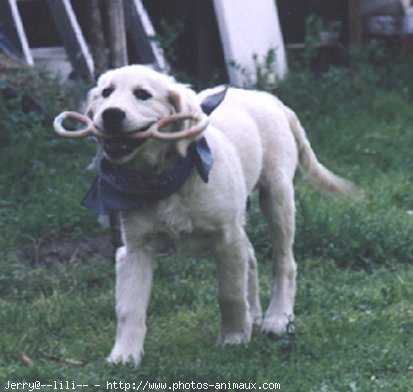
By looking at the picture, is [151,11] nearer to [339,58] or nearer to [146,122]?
[339,58]

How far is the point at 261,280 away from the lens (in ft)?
20.3

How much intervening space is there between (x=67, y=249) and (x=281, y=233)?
58.2 inches

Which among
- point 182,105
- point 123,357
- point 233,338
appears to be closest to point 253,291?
point 233,338

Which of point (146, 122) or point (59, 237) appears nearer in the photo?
point (146, 122)

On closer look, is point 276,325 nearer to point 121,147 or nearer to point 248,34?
point 121,147

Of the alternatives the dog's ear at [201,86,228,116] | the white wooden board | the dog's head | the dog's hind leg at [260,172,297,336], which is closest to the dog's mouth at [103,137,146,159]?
the dog's head

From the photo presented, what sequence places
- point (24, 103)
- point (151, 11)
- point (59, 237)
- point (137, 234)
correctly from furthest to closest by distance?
point (151, 11) → point (24, 103) → point (59, 237) → point (137, 234)

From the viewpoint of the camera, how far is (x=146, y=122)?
4.50m

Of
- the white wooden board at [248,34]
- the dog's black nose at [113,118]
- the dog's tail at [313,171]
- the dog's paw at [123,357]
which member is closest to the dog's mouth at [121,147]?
the dog's black nose at [113,118]

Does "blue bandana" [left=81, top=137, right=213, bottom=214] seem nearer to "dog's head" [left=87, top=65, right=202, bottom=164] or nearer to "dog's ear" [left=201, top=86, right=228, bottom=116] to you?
"dog's head" [left=87, top=65, right=202, bottom=164]

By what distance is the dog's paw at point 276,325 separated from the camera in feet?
17.3

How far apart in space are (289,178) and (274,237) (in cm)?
29

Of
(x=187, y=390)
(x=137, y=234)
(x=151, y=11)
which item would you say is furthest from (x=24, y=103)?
(x=187, y=390)

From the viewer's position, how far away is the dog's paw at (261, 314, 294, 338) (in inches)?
207
